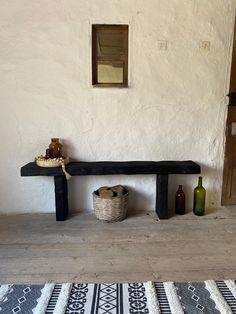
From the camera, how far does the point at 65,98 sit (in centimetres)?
264

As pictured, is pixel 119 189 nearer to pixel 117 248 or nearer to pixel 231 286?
pixel 117 248

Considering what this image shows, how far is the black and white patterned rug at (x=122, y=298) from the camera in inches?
57.7

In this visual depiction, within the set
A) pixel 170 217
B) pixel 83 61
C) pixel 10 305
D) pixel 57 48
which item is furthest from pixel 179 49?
pixel 10 305

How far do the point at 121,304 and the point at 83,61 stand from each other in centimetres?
192

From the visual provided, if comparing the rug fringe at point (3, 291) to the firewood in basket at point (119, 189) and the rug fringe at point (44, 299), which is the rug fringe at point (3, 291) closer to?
the rug fringe at point (44, 299)

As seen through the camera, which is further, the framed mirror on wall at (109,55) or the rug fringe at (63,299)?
the framed mirror on wall at (109,55)

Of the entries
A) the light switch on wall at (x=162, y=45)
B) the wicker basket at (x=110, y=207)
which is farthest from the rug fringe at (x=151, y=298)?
the light switch on wall at (x=162, y=45)

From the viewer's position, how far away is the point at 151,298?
1540mm

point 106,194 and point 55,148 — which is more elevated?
point 55,148

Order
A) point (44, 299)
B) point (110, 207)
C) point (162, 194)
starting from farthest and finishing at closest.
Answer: point (162, 194) → point (110, 207) → point (44, 299)

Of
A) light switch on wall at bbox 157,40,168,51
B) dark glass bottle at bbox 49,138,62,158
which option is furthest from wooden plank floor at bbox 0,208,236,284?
light switch on wall at bbox 157,40,168,51

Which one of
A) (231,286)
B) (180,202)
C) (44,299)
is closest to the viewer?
(44,299)

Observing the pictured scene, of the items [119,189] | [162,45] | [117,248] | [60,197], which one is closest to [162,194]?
[119,189]

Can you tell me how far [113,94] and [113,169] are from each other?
0.67 metres
